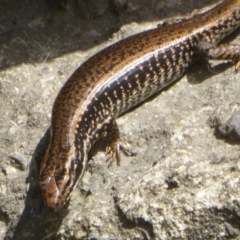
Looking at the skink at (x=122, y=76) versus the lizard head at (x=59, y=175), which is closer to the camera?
the lizard head at (x=59, y=175)

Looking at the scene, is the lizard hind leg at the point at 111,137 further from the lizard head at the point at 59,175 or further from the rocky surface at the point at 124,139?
the lizard head at the point at 59,175

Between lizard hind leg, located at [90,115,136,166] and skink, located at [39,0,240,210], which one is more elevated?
skink, located at [39,0,240,210]

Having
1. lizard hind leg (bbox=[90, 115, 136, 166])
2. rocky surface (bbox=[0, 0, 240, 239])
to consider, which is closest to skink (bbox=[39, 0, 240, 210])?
lizard hind leg (bbox=[90, 115, 136, 166])

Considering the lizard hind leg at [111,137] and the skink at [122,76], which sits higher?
the skink at [122,76]

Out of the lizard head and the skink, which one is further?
the skink

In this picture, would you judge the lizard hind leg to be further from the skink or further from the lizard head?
the lizard head

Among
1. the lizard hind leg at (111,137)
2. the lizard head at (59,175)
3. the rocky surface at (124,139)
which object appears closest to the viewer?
the rocky surface at (124,139)

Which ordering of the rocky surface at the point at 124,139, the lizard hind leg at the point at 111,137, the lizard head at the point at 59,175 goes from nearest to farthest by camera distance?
the rocky surface at the point at 124,139 → the lizard head at the point at 59,175 → the lizard hind leg at the point at 111,137

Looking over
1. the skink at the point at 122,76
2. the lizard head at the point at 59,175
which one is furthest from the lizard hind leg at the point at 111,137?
the lizard head at the point at 59,175

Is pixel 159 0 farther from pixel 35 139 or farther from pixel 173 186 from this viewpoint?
pixel 173 186
